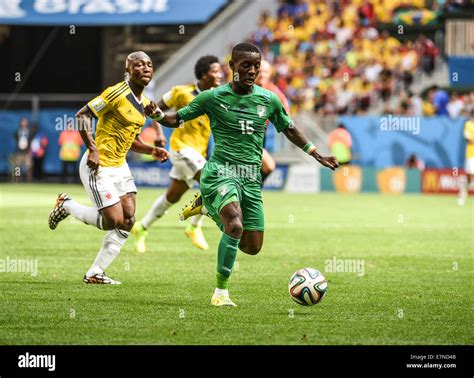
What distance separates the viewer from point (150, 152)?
11.8 metres

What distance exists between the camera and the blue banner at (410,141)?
109 feet

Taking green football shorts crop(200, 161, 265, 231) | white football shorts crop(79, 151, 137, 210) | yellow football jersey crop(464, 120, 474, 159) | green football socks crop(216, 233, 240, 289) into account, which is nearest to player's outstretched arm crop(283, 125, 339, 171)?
green football shorts crop(200, 161, 265, 231)

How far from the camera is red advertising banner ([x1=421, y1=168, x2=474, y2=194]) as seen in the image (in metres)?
32.1

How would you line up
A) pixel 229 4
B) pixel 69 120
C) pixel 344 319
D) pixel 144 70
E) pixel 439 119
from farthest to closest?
pixel 229 4 < pixel 69 120 < pixel 439 119 < pixel 144 70 < pixel 344 319

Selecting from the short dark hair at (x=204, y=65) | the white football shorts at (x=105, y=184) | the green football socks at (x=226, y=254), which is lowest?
the green football socks at (x=226, y=254)

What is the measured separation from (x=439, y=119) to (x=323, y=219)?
12148mm

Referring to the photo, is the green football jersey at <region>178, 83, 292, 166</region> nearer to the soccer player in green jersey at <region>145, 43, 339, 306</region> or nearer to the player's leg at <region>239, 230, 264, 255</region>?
the soccer player in green jersey at <region>145, 43, 339, 306</region>

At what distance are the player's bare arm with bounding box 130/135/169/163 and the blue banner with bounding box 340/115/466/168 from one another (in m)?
21.2

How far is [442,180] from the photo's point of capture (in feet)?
106

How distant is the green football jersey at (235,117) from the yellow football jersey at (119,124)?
1.31 meters

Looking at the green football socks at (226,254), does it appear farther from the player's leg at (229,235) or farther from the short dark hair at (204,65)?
the short dark hair at (204,65)

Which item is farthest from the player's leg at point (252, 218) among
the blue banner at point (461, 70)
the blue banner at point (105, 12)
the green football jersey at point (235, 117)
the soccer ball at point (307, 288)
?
the blue banner at point (105, 12)
